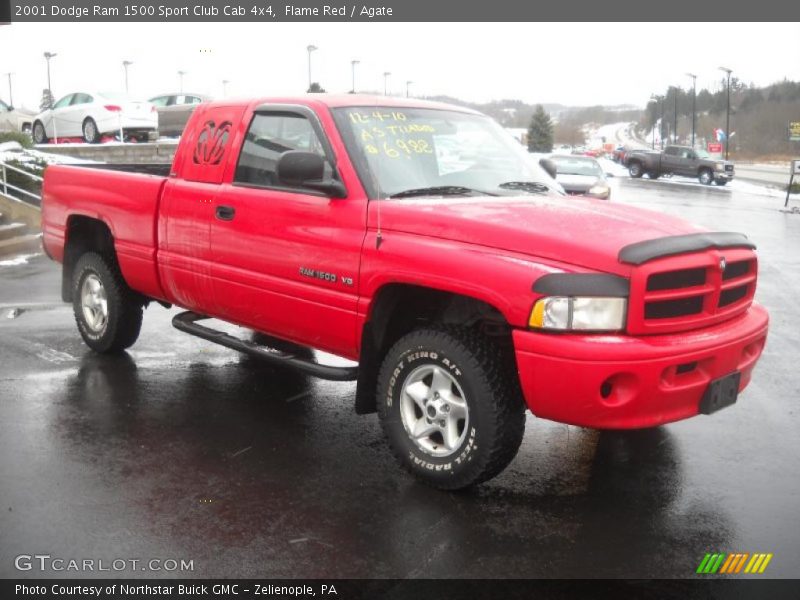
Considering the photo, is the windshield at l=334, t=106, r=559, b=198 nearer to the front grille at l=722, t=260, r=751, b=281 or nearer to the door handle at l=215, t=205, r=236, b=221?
the door handle at l=215, t=205, r=236, b=221

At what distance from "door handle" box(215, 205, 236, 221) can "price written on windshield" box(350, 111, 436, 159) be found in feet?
3.13

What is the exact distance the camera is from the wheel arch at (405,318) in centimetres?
420

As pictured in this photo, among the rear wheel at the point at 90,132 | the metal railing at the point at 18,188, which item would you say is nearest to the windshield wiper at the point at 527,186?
the metal railing at the point at 18,188

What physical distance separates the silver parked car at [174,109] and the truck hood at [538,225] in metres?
23.5

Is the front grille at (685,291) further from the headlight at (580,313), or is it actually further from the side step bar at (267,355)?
the side step bar at (267,355)

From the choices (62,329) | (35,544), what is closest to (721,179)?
(62,329)

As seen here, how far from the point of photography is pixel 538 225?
3.96 m

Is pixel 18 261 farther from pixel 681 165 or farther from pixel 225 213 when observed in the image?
pixel 681 165

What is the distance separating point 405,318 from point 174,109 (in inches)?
978

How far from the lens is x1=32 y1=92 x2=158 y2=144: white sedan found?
23.8m

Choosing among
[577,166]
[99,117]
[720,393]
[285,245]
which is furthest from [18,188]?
[577,166]

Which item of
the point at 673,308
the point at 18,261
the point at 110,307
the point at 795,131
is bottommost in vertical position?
the point at 18,261

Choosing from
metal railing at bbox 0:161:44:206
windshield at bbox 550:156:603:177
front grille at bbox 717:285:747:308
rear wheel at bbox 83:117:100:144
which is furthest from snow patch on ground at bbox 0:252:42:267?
windshield at bbox 550:156:603:177

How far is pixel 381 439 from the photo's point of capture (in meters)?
5.00
